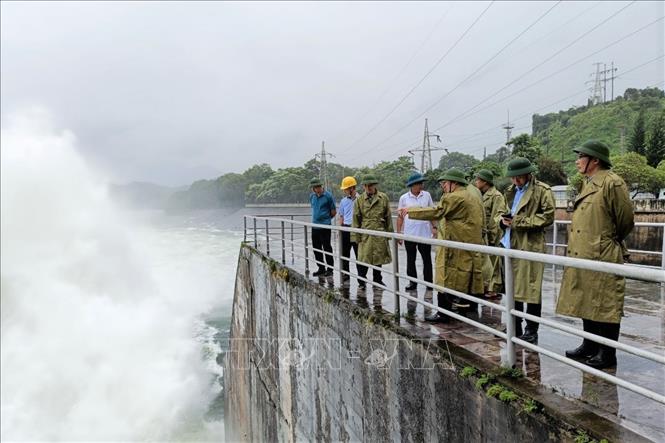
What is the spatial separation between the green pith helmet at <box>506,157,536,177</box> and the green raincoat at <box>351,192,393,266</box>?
7.79 ft

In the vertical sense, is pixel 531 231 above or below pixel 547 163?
below

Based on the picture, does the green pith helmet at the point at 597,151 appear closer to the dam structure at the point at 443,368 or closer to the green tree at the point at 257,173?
the dam structure at the point at 443,368

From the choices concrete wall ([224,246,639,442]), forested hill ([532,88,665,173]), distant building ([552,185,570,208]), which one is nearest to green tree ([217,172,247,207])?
forested hill ([532,88,665,173])

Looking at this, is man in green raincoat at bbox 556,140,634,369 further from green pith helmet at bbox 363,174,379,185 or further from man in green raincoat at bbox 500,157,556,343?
green pith helmet at bbox 363,174,379,185

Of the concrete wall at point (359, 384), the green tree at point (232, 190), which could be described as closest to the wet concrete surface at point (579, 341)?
the concrete wall at point (359, 384)

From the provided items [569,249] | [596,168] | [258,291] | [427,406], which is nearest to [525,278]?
[569,249]

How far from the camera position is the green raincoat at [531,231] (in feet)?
11.5

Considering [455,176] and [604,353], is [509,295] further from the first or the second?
[455,176]

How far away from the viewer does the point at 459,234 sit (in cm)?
423

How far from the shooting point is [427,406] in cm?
362

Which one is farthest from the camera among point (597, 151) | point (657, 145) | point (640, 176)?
point (657, 145)

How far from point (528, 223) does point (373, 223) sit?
8.60 feet

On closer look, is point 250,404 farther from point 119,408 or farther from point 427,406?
point 119,408

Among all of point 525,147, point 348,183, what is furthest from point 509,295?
point 525,147
